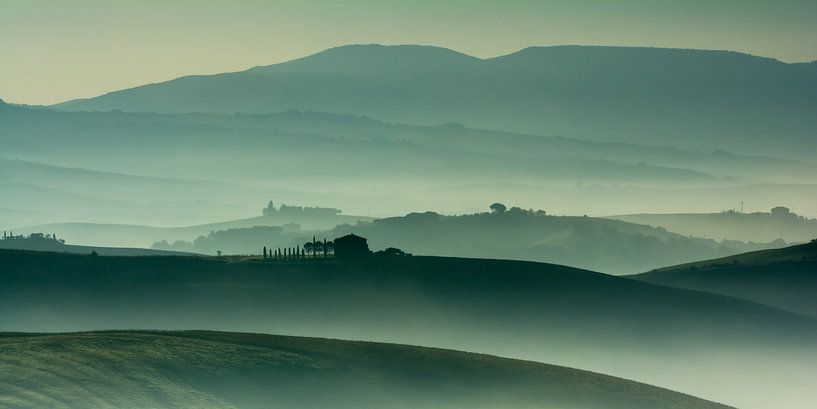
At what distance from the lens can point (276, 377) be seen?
124m

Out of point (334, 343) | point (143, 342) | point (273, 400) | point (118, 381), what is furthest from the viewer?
point (334, 343)

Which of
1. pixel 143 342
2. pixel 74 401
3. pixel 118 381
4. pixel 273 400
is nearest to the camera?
pixel 74 401

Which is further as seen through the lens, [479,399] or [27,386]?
[479,399]

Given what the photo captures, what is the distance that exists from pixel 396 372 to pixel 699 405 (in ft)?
77.4

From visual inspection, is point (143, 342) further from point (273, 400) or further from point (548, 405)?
point (548, 405)

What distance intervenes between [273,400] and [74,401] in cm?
1941

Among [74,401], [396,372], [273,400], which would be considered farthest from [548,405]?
[74,401]

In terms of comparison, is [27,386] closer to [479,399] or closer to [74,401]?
[74,401]

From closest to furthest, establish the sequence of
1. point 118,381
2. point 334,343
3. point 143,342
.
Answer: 1. point 118,381
2. point 143,342
3. point 334,343

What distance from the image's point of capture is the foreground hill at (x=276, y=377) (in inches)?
4301

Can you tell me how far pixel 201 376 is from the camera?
11888 centimetres

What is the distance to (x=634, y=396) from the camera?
13088cm

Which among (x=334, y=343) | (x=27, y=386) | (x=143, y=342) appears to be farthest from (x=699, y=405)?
(x=27, y=386)

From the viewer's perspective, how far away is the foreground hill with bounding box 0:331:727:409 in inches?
4301
